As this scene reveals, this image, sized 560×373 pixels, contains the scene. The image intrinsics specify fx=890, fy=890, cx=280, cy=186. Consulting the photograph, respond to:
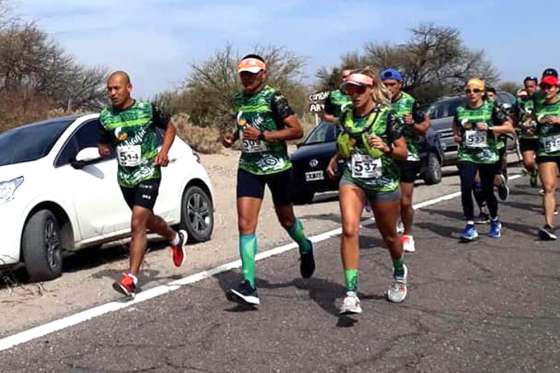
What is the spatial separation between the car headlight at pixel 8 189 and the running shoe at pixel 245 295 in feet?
8.84

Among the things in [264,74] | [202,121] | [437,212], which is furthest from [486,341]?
[202,121]

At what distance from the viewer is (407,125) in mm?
9203

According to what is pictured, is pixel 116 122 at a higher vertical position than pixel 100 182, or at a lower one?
higher

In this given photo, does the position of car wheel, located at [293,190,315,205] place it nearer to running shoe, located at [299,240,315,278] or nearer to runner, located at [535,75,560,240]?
runner, located at [535,75,560,240]

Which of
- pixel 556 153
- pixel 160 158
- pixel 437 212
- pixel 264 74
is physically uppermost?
pixel 264 74

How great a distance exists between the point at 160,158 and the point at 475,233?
4.29 meters

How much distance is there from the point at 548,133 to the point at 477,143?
994mm

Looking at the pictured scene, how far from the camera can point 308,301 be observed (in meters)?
7.19

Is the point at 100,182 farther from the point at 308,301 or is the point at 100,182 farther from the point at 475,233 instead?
the point at 475,233

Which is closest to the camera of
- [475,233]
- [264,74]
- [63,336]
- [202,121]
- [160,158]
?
[63,336]

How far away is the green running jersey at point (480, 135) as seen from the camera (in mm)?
10258

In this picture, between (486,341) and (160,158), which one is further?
(160,158)

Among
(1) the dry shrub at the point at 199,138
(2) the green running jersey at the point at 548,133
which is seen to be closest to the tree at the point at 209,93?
(1) the dry shrub at the point at 199,138

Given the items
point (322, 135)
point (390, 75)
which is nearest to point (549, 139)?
point (390, 75)
